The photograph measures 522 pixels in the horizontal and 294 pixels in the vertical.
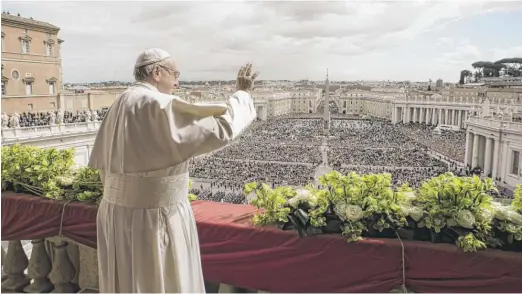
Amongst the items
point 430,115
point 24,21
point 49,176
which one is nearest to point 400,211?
point 49,176

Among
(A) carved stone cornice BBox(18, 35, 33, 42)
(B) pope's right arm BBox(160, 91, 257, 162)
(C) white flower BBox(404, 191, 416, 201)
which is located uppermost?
(A) carved stone cornice BBox(18, 35, 33, 42)

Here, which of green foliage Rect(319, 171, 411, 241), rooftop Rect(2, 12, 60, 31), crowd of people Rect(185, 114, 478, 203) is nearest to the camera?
green foliage Rect(319, 171, 411, 241)

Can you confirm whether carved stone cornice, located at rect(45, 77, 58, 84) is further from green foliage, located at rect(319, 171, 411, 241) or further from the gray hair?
green foliage, located at rect(319, 171, 411, 241)

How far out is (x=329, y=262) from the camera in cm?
234

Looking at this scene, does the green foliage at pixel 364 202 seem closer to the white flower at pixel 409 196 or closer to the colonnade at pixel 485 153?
the white flower at pixel 409 196

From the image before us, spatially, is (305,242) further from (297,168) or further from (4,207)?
(297,168)

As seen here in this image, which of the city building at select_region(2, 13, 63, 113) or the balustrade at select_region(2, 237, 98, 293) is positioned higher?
the city building at select_region(2, 13, 63, 113)

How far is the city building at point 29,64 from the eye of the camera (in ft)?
71.9

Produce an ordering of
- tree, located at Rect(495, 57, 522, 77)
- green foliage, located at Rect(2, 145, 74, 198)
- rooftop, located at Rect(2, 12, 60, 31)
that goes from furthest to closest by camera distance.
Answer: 1. tree, located at Rect(495, 57, 522, 77)
2. rooftop, located at Rect(2, 12, 60, 31)
3. green foliage, located at Rect(2, 145, 74, 198)

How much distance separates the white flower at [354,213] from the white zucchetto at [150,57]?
47.5 inches

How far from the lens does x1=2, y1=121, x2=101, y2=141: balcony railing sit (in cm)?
1527

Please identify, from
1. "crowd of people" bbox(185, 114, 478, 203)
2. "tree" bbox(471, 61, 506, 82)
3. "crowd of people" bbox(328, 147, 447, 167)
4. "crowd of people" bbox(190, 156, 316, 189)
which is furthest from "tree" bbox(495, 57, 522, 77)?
"crowd of people" bbox(190, 156, 316, 189)

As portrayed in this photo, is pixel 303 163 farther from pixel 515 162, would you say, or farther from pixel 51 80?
pixel 51 80

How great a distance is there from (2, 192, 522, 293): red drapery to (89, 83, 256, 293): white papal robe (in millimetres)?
353
